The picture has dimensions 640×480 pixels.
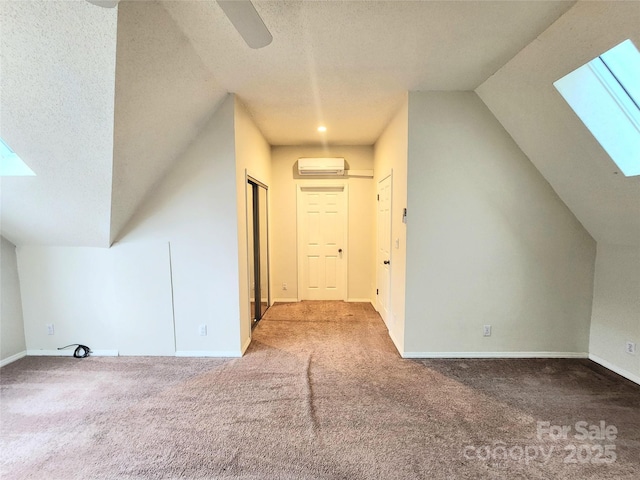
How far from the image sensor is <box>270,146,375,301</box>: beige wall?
4539 millimetres

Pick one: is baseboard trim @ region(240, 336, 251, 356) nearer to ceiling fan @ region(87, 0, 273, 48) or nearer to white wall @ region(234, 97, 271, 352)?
white wall @ region(234, 97, 271, 352)

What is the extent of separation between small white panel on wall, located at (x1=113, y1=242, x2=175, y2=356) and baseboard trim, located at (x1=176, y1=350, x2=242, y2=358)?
10cm

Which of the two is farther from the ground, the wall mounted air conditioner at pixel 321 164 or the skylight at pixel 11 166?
the wall mounted air conditioner at pixel 321 164

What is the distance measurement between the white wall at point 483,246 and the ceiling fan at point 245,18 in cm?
171

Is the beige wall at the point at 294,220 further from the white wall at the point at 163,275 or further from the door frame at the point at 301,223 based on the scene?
the white wall at the point at 163,275

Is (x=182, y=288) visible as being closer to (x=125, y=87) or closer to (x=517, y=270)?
(x=125, y=87)

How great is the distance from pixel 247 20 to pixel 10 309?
354 cm

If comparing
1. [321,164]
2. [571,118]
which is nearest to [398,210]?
[571,118]

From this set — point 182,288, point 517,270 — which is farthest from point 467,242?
point 182,288

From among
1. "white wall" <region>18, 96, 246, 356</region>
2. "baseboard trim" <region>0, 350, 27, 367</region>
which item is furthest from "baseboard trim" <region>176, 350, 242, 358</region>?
"baseboard trim" <region>0, 350, 27, 367</region>

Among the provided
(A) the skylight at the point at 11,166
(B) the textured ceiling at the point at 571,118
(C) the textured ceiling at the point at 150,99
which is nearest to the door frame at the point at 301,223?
(C) the textured ceiling at the point at 150,99

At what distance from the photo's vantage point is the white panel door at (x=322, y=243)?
463 cm

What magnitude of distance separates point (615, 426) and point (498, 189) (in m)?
1.92

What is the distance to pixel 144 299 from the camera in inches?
111
